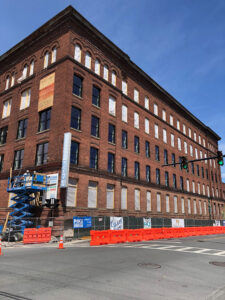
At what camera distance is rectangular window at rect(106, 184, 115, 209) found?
1020 inches

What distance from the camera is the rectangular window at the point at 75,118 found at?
78.5 feet

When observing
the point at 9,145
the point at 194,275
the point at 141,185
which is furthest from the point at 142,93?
the point at 194,275

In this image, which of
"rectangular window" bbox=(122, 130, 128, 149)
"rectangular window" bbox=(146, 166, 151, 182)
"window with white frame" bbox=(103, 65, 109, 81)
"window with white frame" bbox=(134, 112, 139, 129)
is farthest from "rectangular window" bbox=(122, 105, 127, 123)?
"rectangular window" bbox=(146, 166, 151, 182)

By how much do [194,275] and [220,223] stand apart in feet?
133

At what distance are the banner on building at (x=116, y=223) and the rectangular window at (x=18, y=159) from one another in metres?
11.0

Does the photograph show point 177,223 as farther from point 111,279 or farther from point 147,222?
point 111,279

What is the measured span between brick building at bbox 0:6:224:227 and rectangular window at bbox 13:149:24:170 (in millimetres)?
122

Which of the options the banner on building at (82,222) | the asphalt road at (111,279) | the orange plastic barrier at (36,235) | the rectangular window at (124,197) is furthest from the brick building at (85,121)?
the asphalt road at (111,279)

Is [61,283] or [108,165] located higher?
[108,165]

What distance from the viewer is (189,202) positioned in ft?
140

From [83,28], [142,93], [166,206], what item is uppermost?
[83,28]

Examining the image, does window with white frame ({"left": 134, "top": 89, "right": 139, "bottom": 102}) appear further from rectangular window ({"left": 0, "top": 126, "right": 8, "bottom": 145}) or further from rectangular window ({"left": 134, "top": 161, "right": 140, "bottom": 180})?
rectangular window ({"left": 0, "top": 126, "right": 8, "bottom": 145})

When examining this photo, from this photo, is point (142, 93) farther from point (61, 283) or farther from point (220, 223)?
point (61, 283)

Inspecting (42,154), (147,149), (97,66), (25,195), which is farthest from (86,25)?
(25,195)
